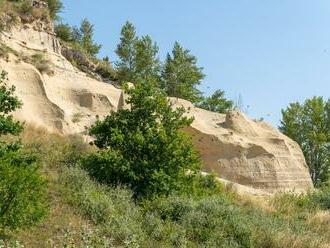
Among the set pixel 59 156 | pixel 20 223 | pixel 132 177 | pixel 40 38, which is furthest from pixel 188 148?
pixel 40 38

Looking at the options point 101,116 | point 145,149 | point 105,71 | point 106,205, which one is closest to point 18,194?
point 106,205

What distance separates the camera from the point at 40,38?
31.4m

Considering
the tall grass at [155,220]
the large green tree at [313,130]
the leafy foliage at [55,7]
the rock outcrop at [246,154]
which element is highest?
the leafy foliage at [55,7]

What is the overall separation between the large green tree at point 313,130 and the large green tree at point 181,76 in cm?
669

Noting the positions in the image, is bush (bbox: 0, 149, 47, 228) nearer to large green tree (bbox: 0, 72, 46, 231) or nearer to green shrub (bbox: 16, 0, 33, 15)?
large green tree (bbox: 0, 72, 46, 231)

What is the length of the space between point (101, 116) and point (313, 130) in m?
20.4

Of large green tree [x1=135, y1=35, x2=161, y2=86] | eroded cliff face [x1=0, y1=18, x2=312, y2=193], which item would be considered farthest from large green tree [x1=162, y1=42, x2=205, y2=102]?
eroded cliff face [x1=0, y1=18, x2=312, y2=193]

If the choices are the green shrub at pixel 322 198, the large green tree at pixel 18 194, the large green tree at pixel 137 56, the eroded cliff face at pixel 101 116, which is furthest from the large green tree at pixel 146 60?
the large green tree at pixel 18 194

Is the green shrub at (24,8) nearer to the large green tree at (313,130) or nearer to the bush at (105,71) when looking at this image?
the bush at (105,71)

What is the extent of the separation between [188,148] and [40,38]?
45.6 feet

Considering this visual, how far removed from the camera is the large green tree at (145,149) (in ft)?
63.4

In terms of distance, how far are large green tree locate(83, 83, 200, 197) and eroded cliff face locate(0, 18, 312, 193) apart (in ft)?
17.8

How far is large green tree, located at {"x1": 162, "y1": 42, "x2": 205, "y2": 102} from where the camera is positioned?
4200cm

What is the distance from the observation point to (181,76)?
42844 mm
